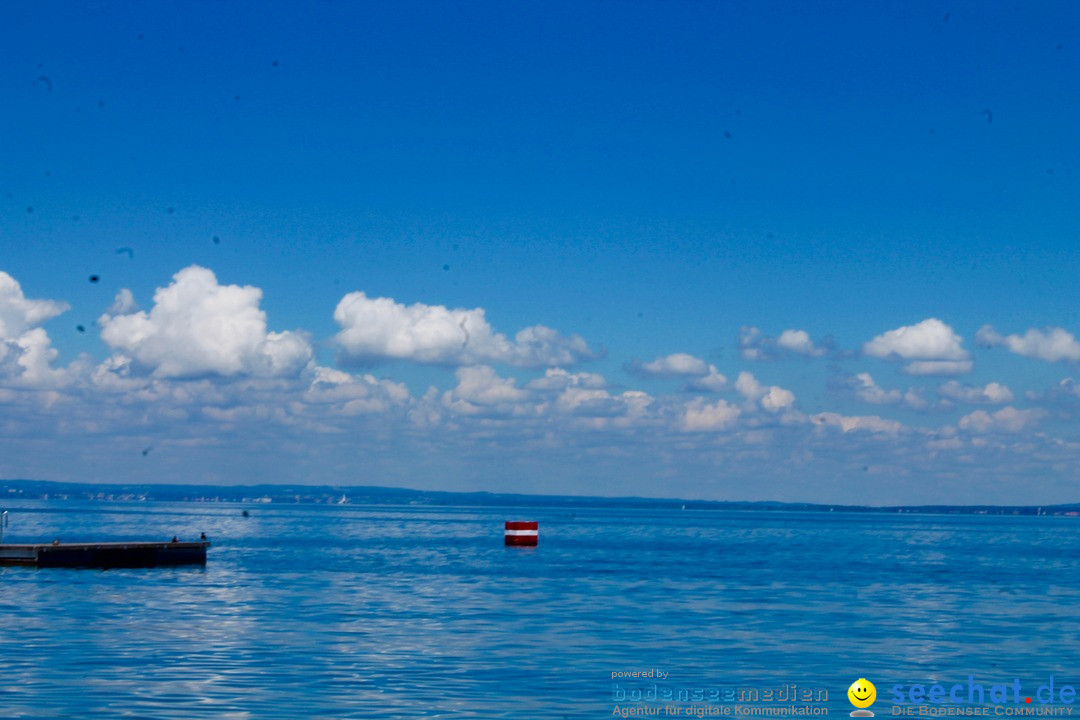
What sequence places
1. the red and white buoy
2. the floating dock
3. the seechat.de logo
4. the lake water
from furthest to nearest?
the red and white buoy, the floating dock, the lake water, the seechat.de logo

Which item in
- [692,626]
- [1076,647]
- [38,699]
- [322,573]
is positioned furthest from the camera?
[322,573]

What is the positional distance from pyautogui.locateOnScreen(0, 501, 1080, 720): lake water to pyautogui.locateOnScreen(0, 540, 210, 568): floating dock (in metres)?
1.92

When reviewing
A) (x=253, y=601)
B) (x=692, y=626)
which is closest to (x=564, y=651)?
(x=692, y=626)

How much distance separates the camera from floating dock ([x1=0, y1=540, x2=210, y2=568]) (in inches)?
3386

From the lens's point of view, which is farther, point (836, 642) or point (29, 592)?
point (29, 592)

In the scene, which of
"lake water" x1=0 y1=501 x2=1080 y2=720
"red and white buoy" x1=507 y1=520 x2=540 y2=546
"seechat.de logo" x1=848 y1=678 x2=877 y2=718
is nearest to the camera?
"seechat.de logo" x1=848 y1=678 x2=877 y2=718

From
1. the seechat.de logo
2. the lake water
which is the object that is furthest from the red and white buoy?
the seechat.de logo

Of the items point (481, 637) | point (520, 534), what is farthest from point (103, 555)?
point (520, 534)

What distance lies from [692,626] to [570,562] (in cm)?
5199

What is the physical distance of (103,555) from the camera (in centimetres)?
8875

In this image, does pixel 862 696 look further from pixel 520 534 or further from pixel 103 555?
pixel 520 534

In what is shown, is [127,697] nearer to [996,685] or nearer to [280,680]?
[280,680]

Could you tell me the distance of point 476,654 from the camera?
4378 cm

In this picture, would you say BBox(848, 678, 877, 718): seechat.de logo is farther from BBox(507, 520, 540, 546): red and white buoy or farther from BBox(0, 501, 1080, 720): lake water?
BBox(507, 520, 540, 546): red and white buoy
